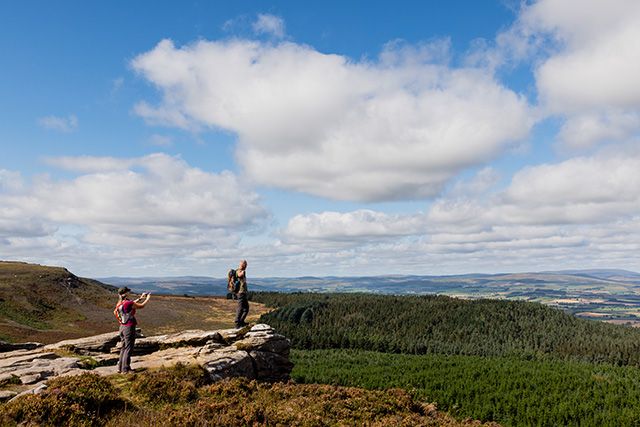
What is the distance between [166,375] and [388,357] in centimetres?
10564

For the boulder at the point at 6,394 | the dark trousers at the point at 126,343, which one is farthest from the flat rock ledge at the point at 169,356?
the boulder at the point at 6,394

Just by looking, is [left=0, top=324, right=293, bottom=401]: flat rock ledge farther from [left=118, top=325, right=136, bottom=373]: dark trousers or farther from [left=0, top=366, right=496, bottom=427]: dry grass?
[left=0, top=366, right=496, bottom=427]: dry grass

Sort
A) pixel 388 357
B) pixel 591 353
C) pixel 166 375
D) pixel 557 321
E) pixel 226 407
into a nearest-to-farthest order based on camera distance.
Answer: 1. pixel 226 407
2. pixel 166 375
3. pixel 388 357
4. pixel 591 353
5. pixel 557 321

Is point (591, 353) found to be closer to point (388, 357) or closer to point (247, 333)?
point (388, 357)

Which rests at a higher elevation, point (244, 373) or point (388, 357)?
point (244, 373)

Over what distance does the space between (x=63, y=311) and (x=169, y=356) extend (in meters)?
78.6

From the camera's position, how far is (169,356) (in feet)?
76.9

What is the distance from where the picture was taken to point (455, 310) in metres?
189

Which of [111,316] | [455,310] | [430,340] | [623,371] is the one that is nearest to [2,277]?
[111,316]

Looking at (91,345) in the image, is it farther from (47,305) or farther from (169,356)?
(47,305)

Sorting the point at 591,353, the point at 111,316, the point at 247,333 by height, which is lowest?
the point at 591,353

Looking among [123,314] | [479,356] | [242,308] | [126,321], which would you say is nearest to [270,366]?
[242,308]

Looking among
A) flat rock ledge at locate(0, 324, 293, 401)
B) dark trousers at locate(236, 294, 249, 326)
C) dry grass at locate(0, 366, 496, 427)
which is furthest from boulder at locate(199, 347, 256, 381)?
dark trousers at locate(236, 294, 249, 326)

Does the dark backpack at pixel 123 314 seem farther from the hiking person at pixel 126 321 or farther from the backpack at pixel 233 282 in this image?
the backpack at pixel 233 282
